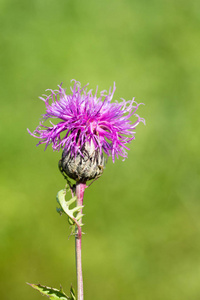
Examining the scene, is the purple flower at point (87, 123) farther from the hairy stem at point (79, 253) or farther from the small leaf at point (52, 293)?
the small leaf at point (52, 293)

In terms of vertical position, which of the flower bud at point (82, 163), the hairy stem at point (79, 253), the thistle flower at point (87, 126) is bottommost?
the hairy stem at point (79, 253)

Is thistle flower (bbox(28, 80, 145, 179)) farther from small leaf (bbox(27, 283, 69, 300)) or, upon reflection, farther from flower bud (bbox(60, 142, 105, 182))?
small leaf (bbox(27, 283, 69, 300))

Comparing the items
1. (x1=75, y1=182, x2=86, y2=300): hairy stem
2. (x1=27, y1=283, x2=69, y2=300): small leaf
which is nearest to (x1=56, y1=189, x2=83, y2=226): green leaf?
(x1=75, y1=182, x2=86, y2=300): hairy stem

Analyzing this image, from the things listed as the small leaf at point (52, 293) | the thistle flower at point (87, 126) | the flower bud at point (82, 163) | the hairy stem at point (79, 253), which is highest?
the thistle flower at point (87, 126)

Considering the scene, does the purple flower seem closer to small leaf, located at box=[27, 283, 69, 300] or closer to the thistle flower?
the thistle flower

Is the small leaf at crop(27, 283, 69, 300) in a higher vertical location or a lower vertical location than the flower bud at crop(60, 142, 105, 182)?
lower

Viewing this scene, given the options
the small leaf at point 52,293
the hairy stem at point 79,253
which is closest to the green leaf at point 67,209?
the hairy stem at point 79,253

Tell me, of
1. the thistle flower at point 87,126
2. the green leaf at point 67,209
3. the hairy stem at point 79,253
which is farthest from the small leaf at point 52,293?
the thistle flower at point 87,126

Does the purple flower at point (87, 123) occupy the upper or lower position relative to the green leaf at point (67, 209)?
upper

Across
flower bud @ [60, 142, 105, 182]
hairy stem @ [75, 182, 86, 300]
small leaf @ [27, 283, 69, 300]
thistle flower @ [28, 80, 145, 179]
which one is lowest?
small leaf @ [27, 283, 69, 300]

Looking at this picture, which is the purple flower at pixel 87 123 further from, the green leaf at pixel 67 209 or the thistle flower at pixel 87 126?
the green leaf at pixel 67 209
